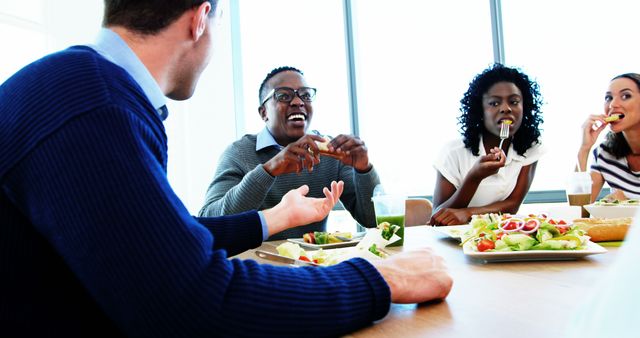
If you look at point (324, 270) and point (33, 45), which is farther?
point (33, 45)

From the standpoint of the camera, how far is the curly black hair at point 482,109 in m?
3.19

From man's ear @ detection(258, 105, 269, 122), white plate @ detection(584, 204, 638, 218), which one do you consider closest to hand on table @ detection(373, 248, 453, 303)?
white plate @ detection(584, 204, 638, 218)

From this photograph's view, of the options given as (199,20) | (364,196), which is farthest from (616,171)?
(199,20)

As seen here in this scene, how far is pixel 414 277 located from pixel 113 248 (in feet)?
1.58

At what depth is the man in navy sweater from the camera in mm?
619

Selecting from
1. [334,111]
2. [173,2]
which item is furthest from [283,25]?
[173,2]

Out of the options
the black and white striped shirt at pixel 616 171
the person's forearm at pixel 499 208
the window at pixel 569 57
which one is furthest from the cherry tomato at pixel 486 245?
the window at pixel 569 57

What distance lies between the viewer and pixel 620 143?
3.07m

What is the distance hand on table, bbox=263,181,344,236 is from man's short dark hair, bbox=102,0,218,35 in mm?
666

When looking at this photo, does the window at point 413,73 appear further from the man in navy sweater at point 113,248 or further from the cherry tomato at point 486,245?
the man in navy sweater at point 113,248

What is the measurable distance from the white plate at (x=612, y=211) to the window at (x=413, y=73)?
7.53ft

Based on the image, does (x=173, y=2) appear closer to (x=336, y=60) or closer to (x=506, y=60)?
(x=506, y=60)

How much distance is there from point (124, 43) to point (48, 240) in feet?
1.40

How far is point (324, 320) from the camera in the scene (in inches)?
28.0
